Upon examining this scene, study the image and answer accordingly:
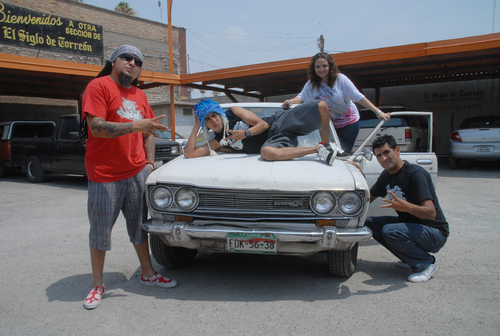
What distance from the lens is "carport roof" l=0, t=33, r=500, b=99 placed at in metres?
9.98

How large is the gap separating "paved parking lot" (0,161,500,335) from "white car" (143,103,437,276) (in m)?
0.40

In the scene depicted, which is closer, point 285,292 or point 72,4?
point 285,292

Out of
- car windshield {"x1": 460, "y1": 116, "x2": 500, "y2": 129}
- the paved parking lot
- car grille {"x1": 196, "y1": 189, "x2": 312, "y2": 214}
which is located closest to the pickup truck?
the paved parking lot

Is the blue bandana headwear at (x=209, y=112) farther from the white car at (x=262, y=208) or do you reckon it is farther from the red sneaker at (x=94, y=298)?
the red sneaker at (x=94, y=298)

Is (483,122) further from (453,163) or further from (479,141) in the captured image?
(453,163)

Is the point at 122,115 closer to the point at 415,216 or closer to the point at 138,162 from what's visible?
the point at 138,162

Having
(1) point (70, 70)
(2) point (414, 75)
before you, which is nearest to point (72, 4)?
(1) point (70, 70)

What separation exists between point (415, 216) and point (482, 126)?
9.07 m

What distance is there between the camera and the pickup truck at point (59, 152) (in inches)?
351

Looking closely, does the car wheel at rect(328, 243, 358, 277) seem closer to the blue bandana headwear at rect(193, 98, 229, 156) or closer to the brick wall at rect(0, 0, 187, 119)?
the blue bandana headwear at rect(193, 98, 229, 156)

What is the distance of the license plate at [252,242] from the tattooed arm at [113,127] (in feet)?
3.13

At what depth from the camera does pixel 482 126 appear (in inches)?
420

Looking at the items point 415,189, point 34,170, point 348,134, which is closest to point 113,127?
Result: point 415,189

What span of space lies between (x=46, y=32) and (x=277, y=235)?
17.9 metres
